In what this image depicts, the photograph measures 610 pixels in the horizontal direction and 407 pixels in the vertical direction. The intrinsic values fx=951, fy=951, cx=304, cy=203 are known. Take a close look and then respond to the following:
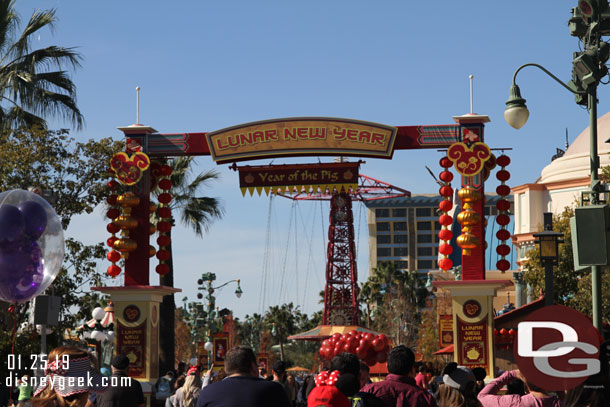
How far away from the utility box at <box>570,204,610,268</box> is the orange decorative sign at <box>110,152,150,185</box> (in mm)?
15230

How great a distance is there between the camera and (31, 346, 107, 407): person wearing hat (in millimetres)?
5359

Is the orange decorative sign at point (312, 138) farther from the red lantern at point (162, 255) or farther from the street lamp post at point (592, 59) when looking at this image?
the street lamp post at point (592, 59)

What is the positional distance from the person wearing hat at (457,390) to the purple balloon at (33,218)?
14.4 ft

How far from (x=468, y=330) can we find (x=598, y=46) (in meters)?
11.0

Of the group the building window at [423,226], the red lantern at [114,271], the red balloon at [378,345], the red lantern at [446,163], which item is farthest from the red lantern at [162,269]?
the building window at [423,226]

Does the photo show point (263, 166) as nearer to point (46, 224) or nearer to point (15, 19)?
point (15, 19)

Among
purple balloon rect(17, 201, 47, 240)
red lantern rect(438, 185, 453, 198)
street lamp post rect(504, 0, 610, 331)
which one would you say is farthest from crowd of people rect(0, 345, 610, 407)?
red lantern rect(438, 185, 453, 198)

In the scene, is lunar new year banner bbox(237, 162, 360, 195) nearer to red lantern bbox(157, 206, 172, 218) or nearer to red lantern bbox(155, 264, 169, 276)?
red lantern bbox(157, 206, 172, 218)

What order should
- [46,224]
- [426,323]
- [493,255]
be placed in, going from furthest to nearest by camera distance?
[493,255]
[426,323]
[46,224]

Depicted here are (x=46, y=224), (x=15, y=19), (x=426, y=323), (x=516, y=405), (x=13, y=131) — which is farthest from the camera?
(x=426, y=323)

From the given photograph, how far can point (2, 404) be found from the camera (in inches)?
487

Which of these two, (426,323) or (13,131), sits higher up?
(13,131)

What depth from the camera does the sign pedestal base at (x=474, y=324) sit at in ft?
76.4

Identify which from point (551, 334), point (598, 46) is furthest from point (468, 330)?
point (551, 334)
